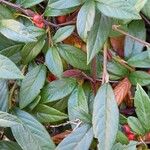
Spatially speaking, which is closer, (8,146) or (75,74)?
(8,146)

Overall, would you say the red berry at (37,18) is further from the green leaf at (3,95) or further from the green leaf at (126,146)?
the green leaf at (126,146)

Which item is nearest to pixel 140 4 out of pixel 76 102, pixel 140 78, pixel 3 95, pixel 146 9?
pixel 146 9

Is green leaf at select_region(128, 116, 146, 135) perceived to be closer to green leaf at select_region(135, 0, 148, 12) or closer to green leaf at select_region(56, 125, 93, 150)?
green leaf at select_region(56, 125, 93, 150)

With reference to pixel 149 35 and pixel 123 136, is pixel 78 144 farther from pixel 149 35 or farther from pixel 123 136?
pixel 149 35

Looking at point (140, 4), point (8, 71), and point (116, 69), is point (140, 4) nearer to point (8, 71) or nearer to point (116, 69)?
point (116, 69)

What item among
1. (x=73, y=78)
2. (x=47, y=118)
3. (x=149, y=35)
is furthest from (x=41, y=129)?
(x=149, y=35)

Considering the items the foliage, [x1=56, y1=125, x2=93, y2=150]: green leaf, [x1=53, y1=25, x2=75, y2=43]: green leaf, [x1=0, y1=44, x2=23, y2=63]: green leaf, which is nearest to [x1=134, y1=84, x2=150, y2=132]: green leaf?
the foliage

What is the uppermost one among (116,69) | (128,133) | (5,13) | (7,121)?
(5,13)
